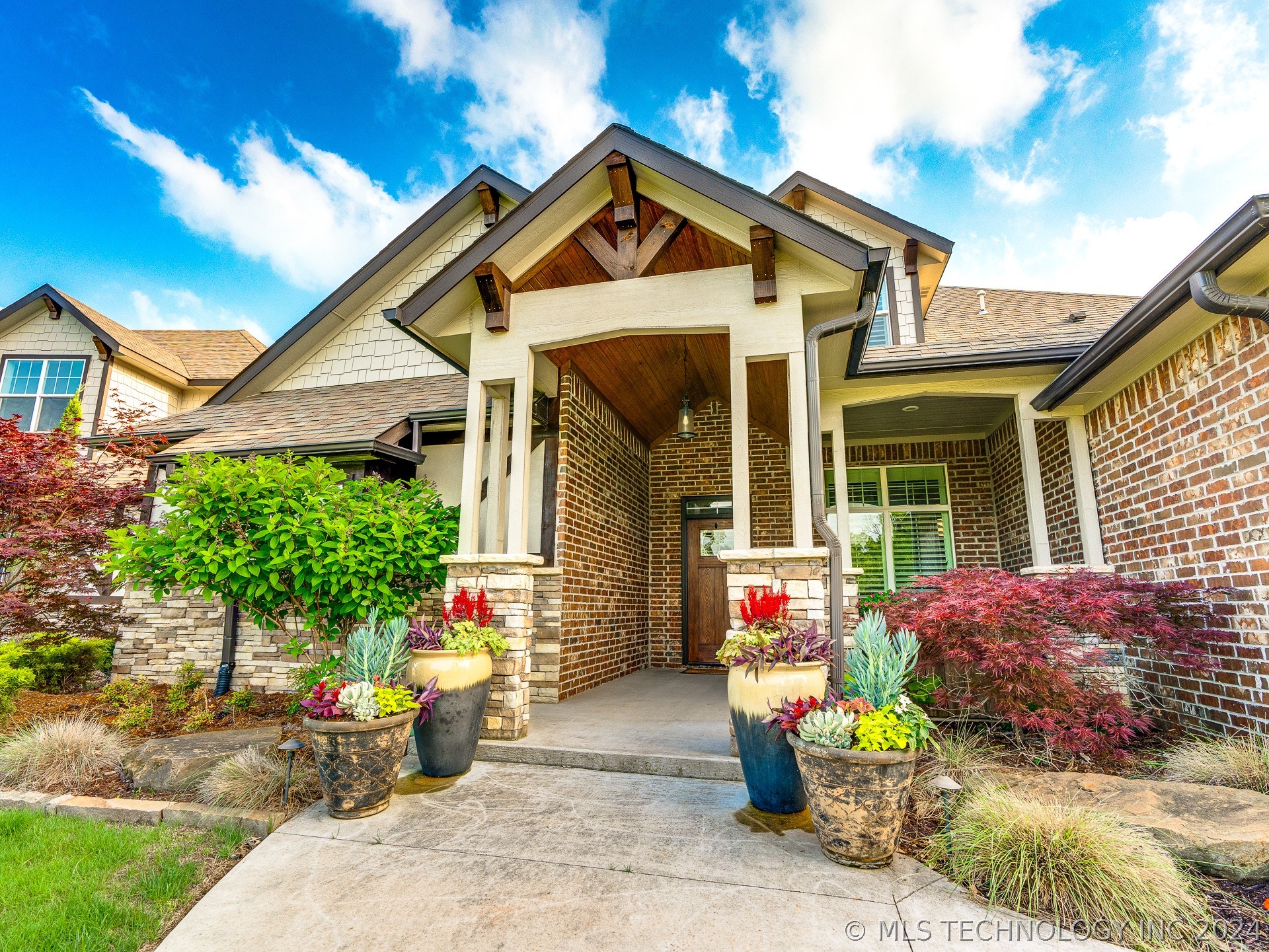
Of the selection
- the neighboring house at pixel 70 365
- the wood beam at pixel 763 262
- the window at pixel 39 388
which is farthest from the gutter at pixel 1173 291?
the window at pixel 39 388

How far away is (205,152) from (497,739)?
1402 cm

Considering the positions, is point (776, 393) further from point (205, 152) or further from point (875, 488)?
point (205, 152)

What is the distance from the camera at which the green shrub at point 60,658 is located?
20.7 ft

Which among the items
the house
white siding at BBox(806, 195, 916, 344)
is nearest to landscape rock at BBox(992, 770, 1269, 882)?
the house

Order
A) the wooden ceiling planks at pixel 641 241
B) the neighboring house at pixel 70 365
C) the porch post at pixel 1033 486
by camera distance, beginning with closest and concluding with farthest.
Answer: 1. the wooden ceiling planks at pixel 641 241
2. the porch post at pixel 1033 486
3. the neighboring house at pixel 70 365

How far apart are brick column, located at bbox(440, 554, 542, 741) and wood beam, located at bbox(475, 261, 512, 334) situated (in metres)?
1.90

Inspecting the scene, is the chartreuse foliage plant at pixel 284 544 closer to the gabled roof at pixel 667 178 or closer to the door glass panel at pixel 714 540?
the gabled roof at pixel 667 178

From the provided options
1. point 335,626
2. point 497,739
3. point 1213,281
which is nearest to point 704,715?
point 497,739

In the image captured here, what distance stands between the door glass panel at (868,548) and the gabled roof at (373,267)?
21.9 ft

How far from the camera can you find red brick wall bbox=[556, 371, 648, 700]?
621 cm

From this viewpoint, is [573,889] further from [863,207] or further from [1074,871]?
[863,207]

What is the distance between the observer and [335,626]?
17.5ft

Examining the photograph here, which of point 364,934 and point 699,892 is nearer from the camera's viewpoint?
point 364,934

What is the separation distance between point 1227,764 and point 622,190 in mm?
5259
